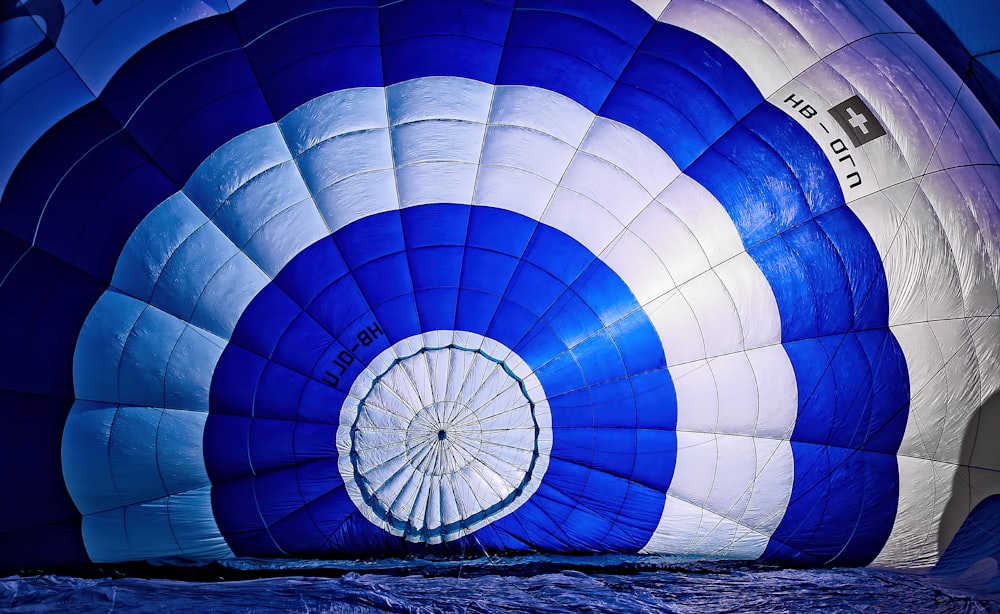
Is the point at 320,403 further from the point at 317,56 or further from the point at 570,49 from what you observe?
the point at 570,49

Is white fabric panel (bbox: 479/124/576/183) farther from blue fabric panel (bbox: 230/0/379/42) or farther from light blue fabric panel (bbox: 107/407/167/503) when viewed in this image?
light blue fabric panel (bbox: 107/407/167/503)

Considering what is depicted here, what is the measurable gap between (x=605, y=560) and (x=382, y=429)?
938 millimetres

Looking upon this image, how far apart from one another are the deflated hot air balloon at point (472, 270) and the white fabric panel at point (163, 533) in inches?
0.4

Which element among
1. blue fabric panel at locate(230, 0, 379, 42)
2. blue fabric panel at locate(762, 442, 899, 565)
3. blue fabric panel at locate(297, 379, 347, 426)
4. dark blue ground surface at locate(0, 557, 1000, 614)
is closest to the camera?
dark blue ground surface at locate(0, 557, 1000, 614)

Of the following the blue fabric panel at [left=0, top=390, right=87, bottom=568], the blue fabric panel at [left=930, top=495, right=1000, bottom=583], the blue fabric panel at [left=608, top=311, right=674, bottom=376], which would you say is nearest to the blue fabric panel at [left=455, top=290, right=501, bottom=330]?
the blue fabric panel at [left=608, top=311, right=674, bottom=376]

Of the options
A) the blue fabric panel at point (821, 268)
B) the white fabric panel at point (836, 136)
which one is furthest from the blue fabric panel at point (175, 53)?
the blue fabric panel at point (821, 268)

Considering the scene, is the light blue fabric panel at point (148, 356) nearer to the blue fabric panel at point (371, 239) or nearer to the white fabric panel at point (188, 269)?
the white fabric panel at point (188, 269)

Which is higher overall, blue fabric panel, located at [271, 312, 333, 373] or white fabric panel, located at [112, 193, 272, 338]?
white fabric panel, located at [112, 193, 272, 338]

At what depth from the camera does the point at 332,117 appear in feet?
9.25

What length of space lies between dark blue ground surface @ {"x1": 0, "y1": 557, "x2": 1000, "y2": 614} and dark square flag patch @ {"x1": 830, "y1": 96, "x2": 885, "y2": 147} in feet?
5.07

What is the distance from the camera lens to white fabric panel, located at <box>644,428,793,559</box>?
115 inches

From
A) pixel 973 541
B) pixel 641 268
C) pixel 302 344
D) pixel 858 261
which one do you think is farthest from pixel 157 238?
pixel 973 541

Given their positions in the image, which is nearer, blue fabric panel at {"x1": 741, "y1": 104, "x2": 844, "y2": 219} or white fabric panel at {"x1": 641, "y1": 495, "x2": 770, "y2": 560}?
blue fabric panel at {"x1": 741, "y1": 104, "x2": 844, "y2": 219}

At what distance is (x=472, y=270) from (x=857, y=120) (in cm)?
146
